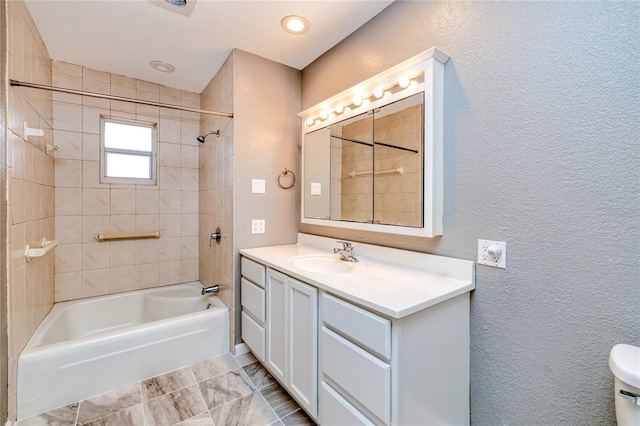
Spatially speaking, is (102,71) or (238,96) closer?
(238,96)

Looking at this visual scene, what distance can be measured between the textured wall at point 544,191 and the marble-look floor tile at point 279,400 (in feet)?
3.18

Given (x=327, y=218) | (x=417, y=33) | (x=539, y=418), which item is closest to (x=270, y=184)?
(x=327, y=218)

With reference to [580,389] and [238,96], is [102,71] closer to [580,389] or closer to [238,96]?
[238,96]

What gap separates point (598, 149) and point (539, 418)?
1053 mm

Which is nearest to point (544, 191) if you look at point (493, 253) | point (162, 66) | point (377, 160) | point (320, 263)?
point (493, 253)

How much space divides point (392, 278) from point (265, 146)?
1.47 metres

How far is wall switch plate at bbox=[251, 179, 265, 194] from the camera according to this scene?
215 cm

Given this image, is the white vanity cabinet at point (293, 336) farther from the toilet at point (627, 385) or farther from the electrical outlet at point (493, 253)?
the toilet at point (627, 385)

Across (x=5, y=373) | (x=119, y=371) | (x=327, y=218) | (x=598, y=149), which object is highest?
(x=598, y=149)

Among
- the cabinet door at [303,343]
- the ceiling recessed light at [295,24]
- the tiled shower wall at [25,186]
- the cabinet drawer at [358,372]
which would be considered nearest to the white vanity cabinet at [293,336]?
the cabinet door at [303,343]

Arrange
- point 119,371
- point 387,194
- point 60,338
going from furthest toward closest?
point 60,338 < point 119,371 < point 387,194

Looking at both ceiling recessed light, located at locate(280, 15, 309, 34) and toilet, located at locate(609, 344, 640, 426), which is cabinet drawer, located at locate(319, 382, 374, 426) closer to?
toilet, located at locate(609, 344, 640, 426)

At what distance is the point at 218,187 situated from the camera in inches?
93.9

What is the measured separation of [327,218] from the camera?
80.4 inches
